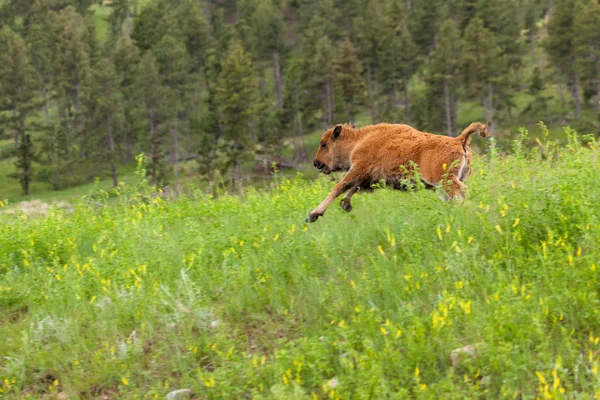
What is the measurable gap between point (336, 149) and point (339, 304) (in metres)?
3.92

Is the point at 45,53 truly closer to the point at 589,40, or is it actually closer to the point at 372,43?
the point at 372,43

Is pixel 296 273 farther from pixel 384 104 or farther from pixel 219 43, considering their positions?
pixel 219 43

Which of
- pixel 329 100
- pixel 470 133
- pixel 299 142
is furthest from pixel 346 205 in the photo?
pixel 299 142

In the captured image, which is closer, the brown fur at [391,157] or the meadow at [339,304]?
the meadow at [339,304]

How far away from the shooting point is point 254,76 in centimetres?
6856

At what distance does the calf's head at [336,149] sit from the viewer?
8.85 m

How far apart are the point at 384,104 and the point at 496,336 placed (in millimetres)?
73881

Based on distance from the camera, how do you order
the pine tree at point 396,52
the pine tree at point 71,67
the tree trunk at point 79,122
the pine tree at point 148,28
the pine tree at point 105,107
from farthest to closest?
the pine tree at point 148,28 → the pine tree at point 71,67 → the tree trunk at point 79,122 → the pine tree at point 105,107 → the pine tree at point 396,52

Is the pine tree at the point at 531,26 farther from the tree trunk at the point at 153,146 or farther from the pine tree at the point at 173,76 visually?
the tree trunk at the point at 153,146

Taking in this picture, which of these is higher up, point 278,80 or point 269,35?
point 269,35

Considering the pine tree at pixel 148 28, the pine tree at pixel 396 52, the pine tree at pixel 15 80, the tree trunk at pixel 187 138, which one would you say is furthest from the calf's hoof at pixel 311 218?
the pine tree at pixel 148 28

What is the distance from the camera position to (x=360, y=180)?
8117mm

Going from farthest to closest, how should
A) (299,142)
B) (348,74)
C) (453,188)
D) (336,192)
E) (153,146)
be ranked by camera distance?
(299,142), (348,74), (153,146), (336,192), (453,188)

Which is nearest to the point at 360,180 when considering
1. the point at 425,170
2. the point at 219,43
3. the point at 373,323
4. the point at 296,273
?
the point at 425,170
